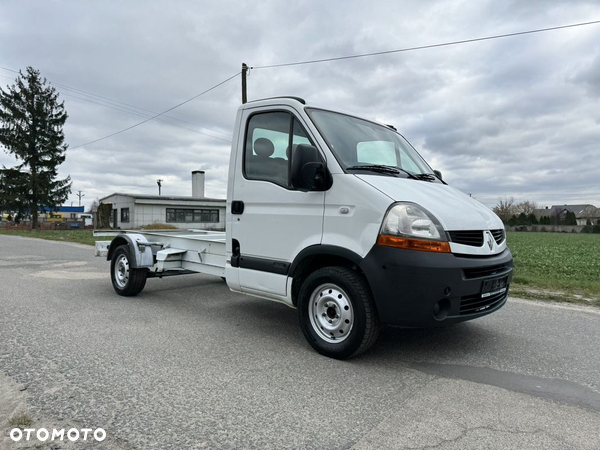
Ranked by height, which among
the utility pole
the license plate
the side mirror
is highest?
the utility pole

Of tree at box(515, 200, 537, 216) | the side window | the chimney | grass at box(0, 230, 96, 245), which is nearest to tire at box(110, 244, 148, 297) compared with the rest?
the side window

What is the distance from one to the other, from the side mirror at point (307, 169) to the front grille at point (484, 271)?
57.4 inches

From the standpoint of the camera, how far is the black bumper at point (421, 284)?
131 inches

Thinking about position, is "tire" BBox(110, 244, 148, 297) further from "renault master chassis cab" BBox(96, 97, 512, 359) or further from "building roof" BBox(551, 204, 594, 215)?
"building roof" BBox(551, 204, 594, 215)

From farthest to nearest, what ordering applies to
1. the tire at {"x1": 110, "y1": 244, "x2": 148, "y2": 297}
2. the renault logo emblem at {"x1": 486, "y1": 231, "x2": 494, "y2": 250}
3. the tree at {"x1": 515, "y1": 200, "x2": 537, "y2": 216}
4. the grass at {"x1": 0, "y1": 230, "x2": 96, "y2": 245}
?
the tree at {"x1": 515, "y1": 200, "x2": 537, "y2": 216} < the grass at {"x1": 0, "y1": 230, "x2": 96, "y2": 245} < the tire at {"x1": 110, "y1": 244, "x2": 148, "y2": 297} < the renault logo emblem at {"x1": 486, "y1": 231, "x2": 494, "y2": 250}

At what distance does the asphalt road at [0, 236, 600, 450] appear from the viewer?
2553mm

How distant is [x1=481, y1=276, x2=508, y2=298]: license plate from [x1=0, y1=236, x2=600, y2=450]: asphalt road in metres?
0.62

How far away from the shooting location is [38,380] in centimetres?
323

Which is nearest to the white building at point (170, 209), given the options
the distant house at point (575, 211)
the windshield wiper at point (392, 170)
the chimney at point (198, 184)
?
the chimney at point (198, 184)

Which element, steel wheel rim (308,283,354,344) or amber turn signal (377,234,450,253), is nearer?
amber turn signal (377,234,450,253)

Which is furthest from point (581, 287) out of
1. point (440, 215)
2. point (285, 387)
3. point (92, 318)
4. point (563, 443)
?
point (92, 318)

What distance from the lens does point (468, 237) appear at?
3621 mm

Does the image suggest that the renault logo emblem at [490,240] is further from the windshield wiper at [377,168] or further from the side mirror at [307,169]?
the side mirror at [307,169]

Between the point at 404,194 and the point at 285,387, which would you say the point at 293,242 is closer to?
the point at 404,194
